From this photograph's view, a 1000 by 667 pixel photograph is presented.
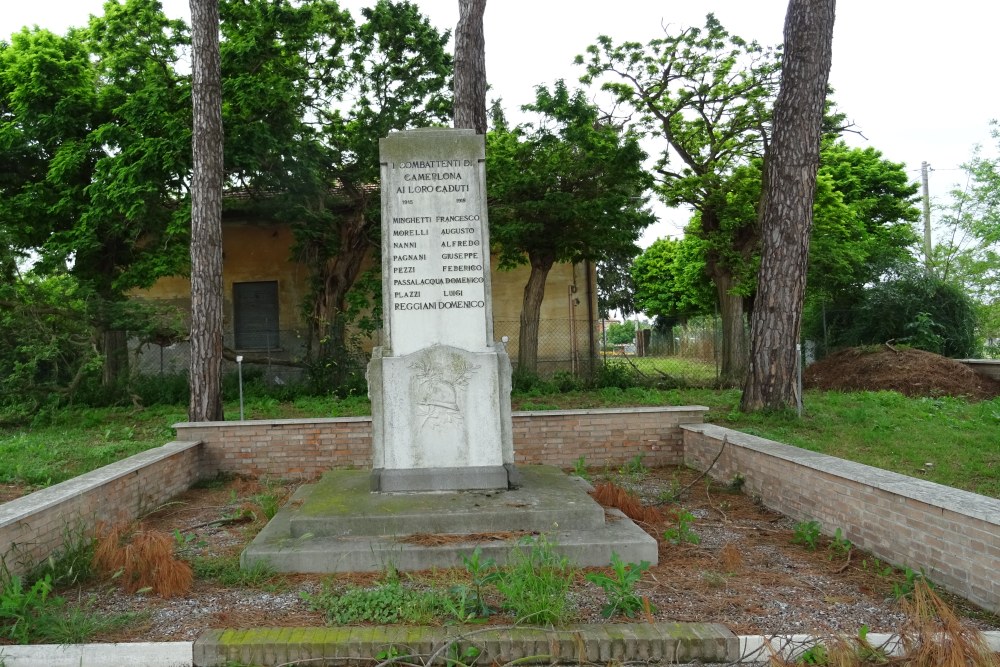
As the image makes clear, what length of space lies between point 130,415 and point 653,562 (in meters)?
12.2

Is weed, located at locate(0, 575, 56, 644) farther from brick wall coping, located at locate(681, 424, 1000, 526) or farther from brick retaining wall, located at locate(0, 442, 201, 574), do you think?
brick wall coping, located at locate(681, 424, 1000, 526)

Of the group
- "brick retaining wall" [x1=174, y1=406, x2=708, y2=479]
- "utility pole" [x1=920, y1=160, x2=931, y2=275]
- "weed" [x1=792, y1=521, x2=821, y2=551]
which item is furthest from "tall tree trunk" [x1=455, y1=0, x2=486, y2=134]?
"utility pole" [x1=920, y1=160, x2=931, y2=275]

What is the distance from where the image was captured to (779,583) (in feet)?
15.2

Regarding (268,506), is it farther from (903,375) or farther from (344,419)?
(903,375)

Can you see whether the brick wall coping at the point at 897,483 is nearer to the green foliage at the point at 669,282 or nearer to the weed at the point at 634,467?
the weed at the point at 634,467

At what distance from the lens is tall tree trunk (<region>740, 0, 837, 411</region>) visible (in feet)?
35.1

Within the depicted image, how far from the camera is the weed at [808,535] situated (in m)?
5.45

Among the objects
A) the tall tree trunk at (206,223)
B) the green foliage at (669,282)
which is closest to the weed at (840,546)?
the tall tree trunk at (206,223)

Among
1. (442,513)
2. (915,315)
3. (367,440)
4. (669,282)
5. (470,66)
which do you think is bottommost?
(442,513)

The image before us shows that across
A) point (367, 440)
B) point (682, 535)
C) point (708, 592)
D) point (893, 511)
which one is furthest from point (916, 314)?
point (708, 592)

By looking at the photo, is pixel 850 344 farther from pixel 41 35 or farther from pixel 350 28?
pixel 41 35

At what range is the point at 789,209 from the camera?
35.8ft

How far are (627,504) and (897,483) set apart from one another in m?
2.08

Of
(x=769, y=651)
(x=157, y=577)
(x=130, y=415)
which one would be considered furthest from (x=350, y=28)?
(x=769, y=651)
